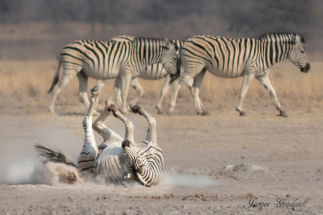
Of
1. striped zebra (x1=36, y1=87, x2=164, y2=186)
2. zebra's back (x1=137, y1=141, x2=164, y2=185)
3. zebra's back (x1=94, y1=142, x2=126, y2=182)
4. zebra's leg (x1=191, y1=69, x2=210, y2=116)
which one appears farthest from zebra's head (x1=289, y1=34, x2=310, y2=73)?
zebra's back (x1=94, y1=142, x2=126, y2=182)

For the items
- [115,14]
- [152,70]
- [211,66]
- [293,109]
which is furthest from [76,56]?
[115,14]

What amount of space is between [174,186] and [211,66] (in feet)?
21.0

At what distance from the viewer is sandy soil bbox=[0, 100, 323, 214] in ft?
15.2

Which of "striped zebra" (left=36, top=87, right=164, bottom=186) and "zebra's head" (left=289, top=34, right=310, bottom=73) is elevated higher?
"zebra's head" (left=289, top=34, right=310, bottom=73)

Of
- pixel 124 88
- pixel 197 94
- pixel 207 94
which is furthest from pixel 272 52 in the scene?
pixel 124 88

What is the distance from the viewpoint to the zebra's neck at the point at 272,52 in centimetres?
1170

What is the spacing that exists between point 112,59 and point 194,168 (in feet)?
18.7

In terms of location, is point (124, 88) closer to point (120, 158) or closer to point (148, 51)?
point (148, 51)

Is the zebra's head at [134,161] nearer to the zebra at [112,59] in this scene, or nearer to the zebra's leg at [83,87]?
the zebra at [112,59]

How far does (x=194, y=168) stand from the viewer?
659cm

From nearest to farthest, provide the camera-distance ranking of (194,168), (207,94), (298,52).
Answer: (194,168)
(298,52)
(207,94)

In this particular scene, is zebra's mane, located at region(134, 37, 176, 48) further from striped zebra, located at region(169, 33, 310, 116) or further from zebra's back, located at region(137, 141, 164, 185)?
zebra's back, located at region(137, 141, 164, 185)

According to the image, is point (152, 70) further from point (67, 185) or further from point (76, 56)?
point (67, 185)

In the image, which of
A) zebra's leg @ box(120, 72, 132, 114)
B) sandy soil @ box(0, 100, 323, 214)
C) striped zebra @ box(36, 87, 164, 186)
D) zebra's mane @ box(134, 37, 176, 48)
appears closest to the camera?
sandy soil @ box(0, 100, 323, 214)
